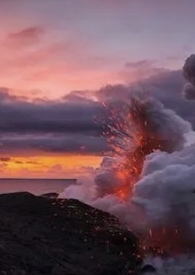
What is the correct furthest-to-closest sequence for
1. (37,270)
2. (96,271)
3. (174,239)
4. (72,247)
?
(174,239) → (72,247) → (96,271) → (37,270)

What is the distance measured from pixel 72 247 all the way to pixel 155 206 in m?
23.1

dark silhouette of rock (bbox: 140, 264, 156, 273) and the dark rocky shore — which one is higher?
the dark rocky shore

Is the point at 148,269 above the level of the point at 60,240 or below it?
below

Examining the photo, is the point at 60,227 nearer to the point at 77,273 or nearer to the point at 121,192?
the point at 77,273

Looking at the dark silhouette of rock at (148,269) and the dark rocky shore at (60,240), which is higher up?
the dark rocky shore at (60,240)

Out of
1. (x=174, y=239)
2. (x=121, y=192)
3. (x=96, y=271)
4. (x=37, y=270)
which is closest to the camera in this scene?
(x=37, y=270)

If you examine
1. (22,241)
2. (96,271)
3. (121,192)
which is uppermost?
(121,192)

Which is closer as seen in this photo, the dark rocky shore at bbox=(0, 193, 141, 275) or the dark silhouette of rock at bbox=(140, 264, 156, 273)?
the dark rocky shore at bbox=(0, 193, 141, 275)

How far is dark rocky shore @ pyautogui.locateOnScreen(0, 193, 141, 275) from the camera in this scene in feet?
187

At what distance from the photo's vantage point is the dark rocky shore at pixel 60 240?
5688 cm

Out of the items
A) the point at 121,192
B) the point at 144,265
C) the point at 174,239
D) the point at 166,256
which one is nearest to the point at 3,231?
the point at 144,265

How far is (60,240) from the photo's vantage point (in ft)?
214

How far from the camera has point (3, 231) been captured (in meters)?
65.2

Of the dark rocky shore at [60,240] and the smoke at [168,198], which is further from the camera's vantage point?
the smoke at [168,198]
